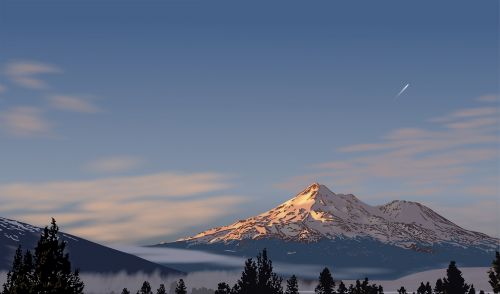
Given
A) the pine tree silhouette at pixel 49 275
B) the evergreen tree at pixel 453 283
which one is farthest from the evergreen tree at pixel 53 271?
the evergreen tree at pixel 453 283

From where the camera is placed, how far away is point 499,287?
96062 millimetres

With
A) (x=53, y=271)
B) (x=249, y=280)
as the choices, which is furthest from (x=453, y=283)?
(x=53, y=271)

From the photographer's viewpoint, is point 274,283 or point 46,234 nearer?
point 46,234

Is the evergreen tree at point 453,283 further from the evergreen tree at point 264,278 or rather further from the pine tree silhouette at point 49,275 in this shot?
the pine tree silhouette at point 49,275

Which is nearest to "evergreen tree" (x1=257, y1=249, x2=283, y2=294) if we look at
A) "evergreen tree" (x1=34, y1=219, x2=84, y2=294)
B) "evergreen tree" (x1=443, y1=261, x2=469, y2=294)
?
"evergreen tree" (x1=443, y1=261, x2=469, y2=294)

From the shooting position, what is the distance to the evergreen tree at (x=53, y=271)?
49.6m

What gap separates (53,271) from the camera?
50875 mm

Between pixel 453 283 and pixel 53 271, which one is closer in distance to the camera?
pixel 53 271

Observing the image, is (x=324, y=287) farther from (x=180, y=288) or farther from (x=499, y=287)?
(x=499, y=287)

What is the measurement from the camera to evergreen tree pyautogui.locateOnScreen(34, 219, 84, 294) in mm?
49625

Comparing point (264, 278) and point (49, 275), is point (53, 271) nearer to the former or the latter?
point (49, 275)

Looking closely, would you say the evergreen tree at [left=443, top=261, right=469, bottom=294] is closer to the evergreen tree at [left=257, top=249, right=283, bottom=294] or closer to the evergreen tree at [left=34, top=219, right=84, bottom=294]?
the evergreen tree at [left=257, top=249, right=283, bottom=294]

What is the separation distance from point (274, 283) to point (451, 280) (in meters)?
41.0

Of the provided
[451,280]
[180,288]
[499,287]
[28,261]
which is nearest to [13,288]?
[28,261]
